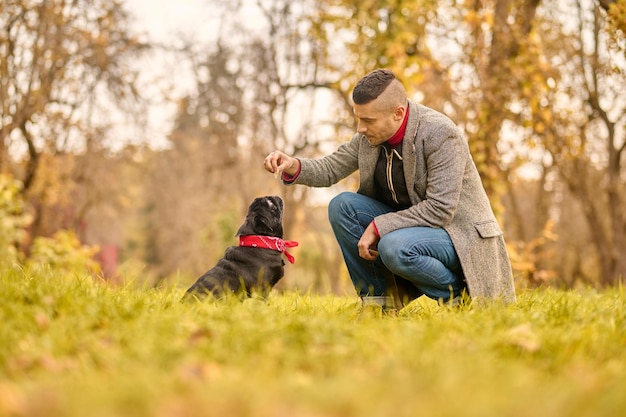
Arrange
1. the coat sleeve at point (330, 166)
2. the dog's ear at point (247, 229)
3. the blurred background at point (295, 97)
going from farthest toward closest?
1. the blurred background at point (295, 97)
2. the coat sleeve at point (330, 166)
3. the dog's ear at point (247, 229)

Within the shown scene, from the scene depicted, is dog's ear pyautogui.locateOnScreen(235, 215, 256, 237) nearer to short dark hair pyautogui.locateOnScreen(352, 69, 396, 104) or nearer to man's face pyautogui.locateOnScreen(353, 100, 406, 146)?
man's face pyautogui.locateOnScreen(353, 100, 406, 146)

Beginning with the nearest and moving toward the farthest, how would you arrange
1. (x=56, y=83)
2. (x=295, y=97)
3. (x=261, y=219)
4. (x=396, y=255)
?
(x=396, y=255)
(x=261, y=219)
(x=56, y=83)
(x=295, y=97)

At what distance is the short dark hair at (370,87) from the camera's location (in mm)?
3877

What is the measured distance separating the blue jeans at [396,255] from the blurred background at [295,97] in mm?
488

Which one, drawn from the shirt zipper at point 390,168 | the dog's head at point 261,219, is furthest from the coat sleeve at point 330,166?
the shirt zipper at point 390,168

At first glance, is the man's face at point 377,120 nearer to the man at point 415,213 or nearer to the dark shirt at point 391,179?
the man at point 415,213

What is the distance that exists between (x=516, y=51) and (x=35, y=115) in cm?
735

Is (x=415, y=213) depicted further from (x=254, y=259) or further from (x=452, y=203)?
(x=254, y=259)

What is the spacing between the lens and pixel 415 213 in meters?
3.91

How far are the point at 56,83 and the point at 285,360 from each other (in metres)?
9.48

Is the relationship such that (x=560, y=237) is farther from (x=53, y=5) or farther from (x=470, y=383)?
(x=470, y=383)

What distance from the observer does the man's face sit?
3.90m

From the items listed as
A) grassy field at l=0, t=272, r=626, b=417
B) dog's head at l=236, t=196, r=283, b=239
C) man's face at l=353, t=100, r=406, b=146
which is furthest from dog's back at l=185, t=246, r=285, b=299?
man's face at l=353, t=100, r=406, b=146

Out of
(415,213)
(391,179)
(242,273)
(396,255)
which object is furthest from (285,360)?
(391,179)
